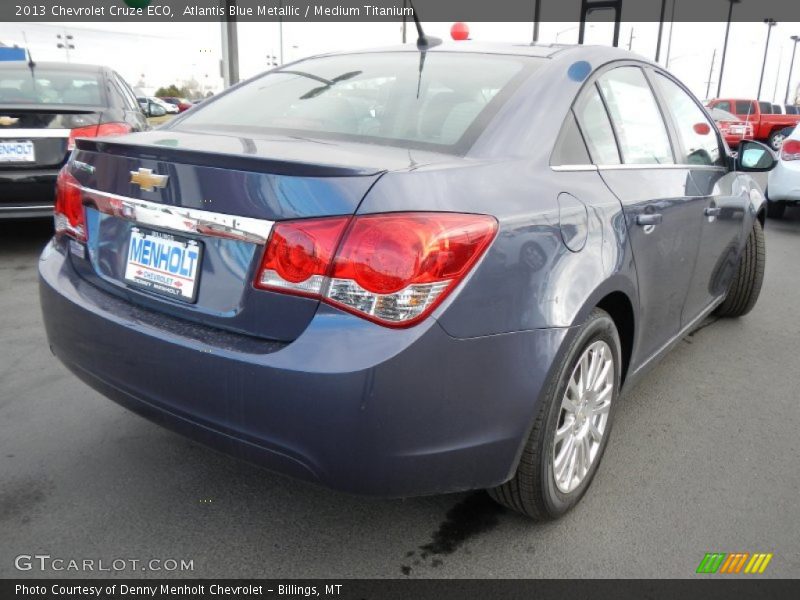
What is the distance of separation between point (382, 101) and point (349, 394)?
1.17m

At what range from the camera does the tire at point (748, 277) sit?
170 inches

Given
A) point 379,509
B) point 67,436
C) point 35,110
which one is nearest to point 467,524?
point 379,509

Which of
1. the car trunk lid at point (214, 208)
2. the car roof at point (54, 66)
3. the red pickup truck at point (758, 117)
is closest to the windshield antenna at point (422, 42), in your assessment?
the car trunk lid at point (214, 208)

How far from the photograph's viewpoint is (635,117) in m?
2.77

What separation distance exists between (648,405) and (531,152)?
1.66 metres

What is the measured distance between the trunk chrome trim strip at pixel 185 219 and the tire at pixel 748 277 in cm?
341

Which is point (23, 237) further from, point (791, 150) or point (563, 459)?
point (791, 150)

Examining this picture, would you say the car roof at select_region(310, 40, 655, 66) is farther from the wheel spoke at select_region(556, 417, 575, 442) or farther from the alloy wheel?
the wheel spoke at select_region(556, 417, 575, 442)

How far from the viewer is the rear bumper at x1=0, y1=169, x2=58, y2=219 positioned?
17.2 feet

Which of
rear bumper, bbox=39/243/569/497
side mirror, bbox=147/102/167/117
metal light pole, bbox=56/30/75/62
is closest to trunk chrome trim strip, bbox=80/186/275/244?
rear bumper, bbox=39/243/569/497

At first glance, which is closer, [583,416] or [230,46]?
[583,416]

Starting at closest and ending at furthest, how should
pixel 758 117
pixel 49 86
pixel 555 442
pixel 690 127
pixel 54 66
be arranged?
pixel 555 442
pixel 690 127
pixel 49 86
pixel 54 66
pixel 758 117

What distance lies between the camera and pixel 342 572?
6.74ft
